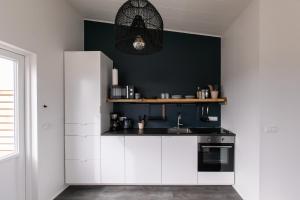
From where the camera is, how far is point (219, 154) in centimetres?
325

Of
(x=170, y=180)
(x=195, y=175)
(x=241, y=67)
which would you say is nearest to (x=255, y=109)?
(x=241, y=67)

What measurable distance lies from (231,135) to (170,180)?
1210 millimetres

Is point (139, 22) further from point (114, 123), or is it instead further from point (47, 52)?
point (114, 123)

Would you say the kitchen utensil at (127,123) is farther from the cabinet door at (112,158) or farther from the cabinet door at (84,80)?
the cabinet door at (84,80)

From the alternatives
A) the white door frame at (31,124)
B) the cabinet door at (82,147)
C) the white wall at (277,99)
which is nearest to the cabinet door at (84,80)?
the cabinet door at (82,147)

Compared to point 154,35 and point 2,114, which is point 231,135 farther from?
point 2,114

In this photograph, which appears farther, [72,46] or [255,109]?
[72,46]

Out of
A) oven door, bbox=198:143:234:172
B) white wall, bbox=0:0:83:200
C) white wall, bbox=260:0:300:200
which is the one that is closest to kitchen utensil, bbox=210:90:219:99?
oven door, bbox=198:143:234:172

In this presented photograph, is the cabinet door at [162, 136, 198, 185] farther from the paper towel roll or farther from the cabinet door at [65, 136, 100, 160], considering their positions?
the paper towel roll

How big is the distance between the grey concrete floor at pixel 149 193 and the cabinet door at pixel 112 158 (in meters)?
0.21

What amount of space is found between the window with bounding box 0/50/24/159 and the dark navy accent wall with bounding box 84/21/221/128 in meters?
1.81

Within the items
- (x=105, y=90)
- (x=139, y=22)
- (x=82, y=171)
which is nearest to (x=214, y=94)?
(x=105, y=90)

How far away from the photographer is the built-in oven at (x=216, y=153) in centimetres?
318

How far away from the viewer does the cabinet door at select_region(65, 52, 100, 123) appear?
316 cm
